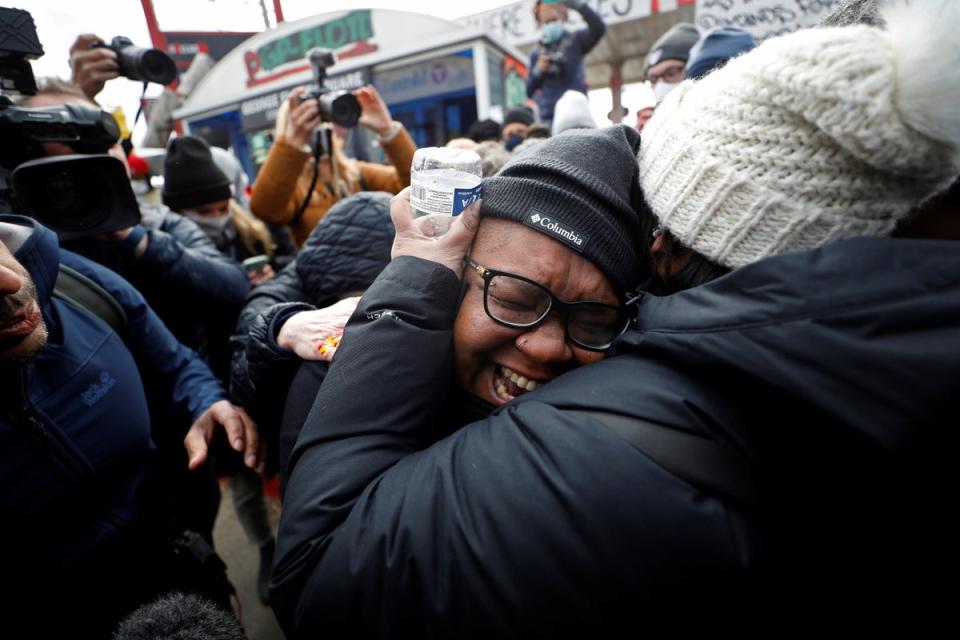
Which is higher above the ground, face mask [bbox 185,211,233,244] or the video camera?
the video camera

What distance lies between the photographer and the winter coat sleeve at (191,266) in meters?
2.19

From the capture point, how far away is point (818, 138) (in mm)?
763

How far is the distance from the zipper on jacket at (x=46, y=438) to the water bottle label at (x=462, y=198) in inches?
47.5

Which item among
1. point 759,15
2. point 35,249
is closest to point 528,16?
point 759,15

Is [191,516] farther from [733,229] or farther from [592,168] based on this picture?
[733,229]

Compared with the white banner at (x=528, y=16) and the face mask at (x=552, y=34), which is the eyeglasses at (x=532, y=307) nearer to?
the face mask at (x=552, y=34)

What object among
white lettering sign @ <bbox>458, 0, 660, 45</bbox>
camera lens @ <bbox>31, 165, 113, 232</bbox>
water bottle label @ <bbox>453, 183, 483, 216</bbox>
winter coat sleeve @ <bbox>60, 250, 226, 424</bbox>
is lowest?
winter coat sleeve @ <bbox>60, 250, 226, 424</bbox>

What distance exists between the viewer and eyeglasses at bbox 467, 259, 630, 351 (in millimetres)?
1160

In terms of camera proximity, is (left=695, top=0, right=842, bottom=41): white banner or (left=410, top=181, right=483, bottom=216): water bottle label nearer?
(left=410, top=181, right=483, bottom=216): water bottle label

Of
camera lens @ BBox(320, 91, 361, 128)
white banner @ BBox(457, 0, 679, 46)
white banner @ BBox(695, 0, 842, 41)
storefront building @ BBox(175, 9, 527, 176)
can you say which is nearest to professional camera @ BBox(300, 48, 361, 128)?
camera lens @ BBox(320, 91, 361, 128)

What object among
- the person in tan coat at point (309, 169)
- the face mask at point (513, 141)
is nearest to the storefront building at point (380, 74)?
the face mask at point (513, 141)

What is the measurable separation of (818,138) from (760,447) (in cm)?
49

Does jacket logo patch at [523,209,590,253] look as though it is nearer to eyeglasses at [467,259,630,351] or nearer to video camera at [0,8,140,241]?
eyeglasses at [467,259,630,351]

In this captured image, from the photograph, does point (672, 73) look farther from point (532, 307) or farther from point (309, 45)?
point (309, 45)
